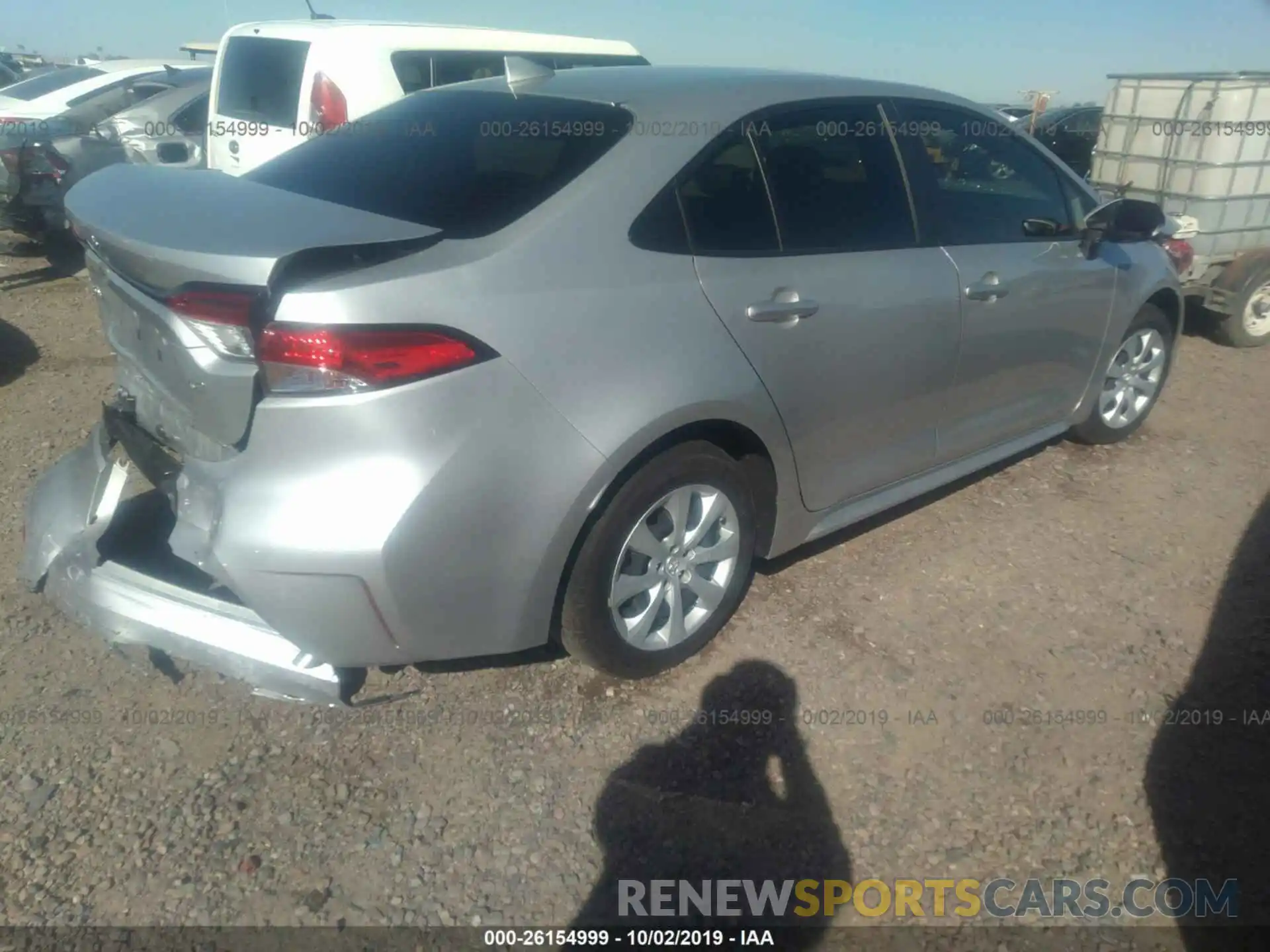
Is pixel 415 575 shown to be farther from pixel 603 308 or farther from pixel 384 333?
pixel 603 308

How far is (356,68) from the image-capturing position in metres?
6.61

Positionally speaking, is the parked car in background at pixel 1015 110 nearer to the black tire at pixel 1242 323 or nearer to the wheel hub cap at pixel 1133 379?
the black tire at pixel 1242 323

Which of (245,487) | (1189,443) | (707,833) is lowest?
(1189,443)

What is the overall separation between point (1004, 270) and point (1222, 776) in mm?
1809

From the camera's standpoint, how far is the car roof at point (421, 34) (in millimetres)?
6812

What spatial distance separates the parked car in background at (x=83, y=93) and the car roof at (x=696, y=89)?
966 centimetres

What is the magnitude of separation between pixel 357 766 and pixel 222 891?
453 mm

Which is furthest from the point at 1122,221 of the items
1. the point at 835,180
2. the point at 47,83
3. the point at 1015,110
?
the point at 1015,110

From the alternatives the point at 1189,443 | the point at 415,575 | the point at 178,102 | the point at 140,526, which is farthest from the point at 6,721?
the point at 178,102

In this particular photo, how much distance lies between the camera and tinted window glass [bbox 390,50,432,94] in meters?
6.80

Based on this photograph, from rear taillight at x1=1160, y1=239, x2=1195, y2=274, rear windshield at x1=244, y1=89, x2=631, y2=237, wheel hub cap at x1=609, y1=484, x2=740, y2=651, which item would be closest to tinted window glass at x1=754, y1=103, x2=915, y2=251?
rear windshield at x1=244, y1=89, x2=631, y2=237

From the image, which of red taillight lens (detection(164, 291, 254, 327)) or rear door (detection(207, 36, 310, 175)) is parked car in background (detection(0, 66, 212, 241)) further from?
red taillight lens (detection(164, 291, 254, 327))

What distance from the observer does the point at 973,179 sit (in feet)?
11.5

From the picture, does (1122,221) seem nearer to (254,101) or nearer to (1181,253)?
(1181,253)
